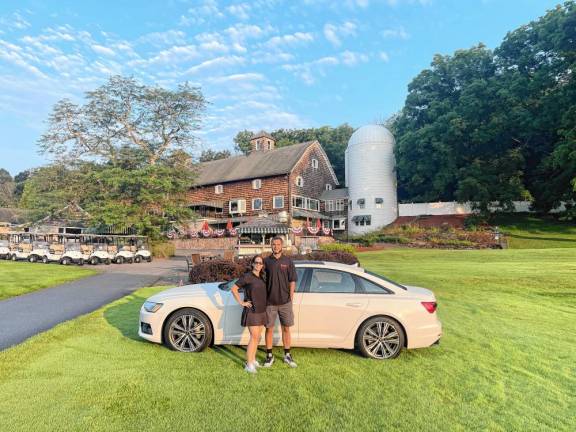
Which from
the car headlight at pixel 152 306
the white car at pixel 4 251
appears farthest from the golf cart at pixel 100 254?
the car headlight at pixel 152 306

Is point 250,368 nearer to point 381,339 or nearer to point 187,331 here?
point 187,331

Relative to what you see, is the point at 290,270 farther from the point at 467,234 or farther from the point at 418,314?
the point at 467,234

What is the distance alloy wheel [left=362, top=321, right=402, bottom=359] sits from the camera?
5809mm

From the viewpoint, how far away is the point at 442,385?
485 centimetres

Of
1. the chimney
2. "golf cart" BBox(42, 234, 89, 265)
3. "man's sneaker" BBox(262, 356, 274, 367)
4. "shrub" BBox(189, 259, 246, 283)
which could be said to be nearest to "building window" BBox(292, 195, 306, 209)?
the chimney

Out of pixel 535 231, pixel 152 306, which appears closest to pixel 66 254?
pixel 152 306

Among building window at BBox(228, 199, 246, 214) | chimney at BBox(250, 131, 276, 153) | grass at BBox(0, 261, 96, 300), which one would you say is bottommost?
grass at BBox(0, 261, 96, 300)

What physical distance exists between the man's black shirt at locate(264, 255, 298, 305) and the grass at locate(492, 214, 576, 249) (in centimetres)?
2752

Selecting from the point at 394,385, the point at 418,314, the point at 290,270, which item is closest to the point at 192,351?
the point at 290,270

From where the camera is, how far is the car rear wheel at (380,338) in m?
5.81

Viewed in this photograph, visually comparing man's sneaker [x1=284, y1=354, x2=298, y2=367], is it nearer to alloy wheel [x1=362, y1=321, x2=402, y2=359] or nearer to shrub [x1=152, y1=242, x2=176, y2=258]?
alloy wheel [x1=362, y1=321, x2=402, y2=359]

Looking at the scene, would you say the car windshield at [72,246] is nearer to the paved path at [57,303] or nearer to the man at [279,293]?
the paved path at [57,303]

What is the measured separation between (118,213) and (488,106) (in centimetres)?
3504

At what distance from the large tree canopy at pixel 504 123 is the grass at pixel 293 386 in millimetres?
31982
